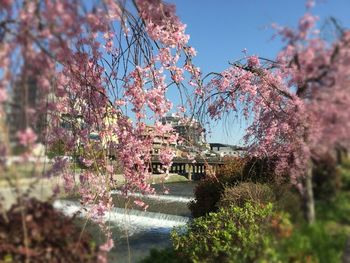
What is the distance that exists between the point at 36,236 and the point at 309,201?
1.62 meters

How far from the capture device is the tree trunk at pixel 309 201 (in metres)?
2.86

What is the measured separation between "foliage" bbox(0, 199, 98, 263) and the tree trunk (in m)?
1.34

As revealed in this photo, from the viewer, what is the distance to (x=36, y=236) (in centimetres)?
265

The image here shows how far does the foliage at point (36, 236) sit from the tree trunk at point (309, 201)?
4.40ft

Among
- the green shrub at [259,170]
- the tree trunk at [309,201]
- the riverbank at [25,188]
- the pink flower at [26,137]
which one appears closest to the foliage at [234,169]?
the green shrub at [259,170]

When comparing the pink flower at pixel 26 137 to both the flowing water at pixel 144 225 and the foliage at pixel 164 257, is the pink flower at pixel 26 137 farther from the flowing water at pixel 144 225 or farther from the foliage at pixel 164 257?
the flowing water at pixel 144 225

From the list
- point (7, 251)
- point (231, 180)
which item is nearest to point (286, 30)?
point (7, 251)

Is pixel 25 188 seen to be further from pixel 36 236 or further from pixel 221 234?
pixel 221 234

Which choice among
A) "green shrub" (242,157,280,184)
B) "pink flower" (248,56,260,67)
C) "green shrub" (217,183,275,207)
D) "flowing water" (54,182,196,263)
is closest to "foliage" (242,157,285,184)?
"green shrub" (242,157,280,184)

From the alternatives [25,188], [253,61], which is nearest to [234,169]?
[253,61]

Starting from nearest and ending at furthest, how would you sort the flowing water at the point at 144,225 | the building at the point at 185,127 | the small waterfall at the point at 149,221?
the building at the point at 185,127
the flowing water at the point at 144,225
the small waterfall at the point at 149,221

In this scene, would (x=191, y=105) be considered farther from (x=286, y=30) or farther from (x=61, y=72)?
(x=286, y=30)

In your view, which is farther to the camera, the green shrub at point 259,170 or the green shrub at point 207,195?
the green shrub at point 207,195

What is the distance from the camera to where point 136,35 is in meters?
5.70
